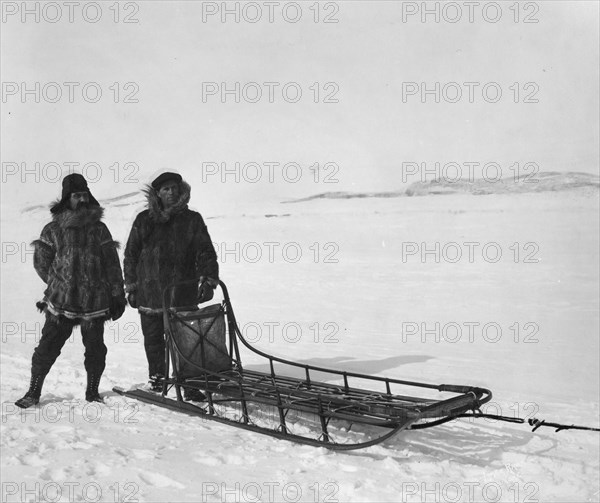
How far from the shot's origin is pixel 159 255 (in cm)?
521

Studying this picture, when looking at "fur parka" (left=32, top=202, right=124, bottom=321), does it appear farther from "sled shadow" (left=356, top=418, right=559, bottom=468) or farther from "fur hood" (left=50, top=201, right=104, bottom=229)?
"sled shadow" (left=356, top=418, right=559, bottom=468)

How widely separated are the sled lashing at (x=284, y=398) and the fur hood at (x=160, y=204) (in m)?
0.64

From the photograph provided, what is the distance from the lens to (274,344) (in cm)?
817

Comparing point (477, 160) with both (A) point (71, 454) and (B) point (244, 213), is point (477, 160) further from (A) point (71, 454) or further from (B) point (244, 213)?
(A) point (71, 454)

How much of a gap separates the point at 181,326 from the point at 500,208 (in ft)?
41.2

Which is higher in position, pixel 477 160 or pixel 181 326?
pixel 477 160

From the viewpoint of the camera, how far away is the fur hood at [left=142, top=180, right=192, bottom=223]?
517 centimetres

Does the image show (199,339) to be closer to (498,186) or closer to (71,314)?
(71,314)

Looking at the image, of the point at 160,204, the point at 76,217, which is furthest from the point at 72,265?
the point at 160,204

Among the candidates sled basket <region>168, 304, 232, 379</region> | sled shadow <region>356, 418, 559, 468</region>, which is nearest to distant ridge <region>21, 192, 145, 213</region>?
sled basket <region>168, 304, 232, 379</region>

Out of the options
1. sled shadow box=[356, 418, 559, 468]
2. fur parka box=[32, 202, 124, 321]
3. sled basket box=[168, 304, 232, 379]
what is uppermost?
fur parka box=[32, 202, 124, 321]

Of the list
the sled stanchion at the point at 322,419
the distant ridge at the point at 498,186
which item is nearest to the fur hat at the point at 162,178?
the sled stanchion at the point at 322,419

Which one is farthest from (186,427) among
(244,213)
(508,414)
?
(244,213)

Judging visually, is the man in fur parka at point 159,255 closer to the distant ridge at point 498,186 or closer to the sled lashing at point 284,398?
the sled lashing at point 284,398
